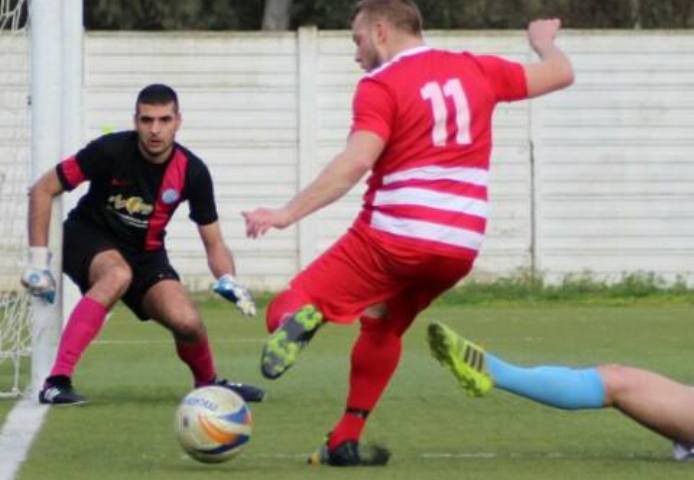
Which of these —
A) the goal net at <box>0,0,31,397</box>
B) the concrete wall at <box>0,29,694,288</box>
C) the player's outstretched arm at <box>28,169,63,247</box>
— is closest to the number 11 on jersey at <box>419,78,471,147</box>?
the player's outstretched arm at <box>28,169,63,247</box>

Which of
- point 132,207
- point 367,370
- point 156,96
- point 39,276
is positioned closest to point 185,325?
point 132,207

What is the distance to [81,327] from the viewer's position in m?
10.2

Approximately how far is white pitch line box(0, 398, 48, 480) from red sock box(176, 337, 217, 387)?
78 cm

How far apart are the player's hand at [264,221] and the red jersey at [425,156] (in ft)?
1.86

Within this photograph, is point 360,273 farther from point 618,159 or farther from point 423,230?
point 618,159

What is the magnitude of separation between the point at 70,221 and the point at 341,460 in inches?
129

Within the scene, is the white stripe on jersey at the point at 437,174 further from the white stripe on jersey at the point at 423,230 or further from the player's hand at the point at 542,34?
the player's hand at the point at 542,34

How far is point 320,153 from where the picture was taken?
20.6 metres

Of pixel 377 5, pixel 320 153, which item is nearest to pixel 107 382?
pixel 377 5

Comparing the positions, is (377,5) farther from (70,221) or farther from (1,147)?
(1,147)

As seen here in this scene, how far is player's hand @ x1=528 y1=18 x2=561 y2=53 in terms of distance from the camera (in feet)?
26.0

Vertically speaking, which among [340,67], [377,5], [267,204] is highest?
[377,5]

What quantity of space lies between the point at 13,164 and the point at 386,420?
5.64m

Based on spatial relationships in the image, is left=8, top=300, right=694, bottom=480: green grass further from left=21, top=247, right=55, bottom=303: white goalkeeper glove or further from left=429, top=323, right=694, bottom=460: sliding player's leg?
left=21, top=247, right=55, bottom=303: white goalkeeper glove
